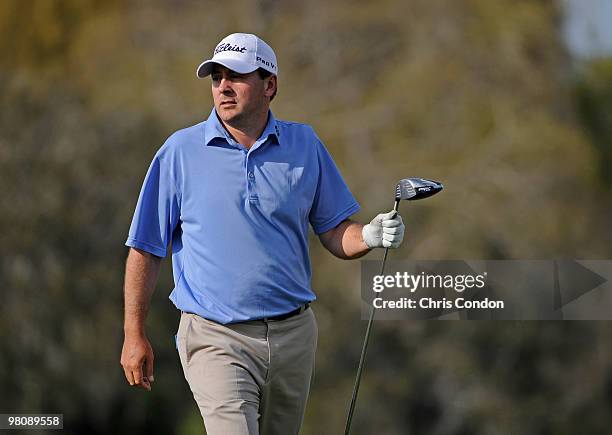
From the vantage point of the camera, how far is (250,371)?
3566 millimetres

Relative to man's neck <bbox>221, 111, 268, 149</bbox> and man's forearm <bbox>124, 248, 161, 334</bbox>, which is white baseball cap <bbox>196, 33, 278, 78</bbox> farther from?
man's forearm <bbox>124, 248, 161, 334</bbox>

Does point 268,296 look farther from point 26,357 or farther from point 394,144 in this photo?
point 394,144

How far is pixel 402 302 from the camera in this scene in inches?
407

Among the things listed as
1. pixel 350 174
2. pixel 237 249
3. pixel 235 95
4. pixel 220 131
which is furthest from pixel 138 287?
pixel 350 174

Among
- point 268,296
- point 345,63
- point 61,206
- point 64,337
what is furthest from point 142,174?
point 268,296

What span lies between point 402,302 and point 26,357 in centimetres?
335

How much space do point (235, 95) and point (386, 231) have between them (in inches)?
25.1

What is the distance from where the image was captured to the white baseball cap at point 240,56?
3648 millimetres

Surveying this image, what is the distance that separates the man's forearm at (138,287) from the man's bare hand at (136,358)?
0.03m

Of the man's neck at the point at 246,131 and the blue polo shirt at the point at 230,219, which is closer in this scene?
the blue polo shirt at the point at 230,219

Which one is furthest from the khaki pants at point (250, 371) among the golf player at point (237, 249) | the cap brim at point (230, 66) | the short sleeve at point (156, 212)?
the cap brim at point (230, 66)

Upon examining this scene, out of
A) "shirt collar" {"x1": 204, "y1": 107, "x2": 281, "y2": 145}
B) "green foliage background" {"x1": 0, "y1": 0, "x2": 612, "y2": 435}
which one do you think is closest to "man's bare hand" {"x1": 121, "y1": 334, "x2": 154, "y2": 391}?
"shirt collar" {"x1": 204, "y1": 107, "x2": 281, "y2": 145}

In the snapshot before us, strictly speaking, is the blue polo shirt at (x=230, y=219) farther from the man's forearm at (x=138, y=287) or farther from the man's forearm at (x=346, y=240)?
the man's forearm at (x=346, y=240)

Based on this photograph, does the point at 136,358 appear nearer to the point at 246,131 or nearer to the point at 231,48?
the point at 246,131
